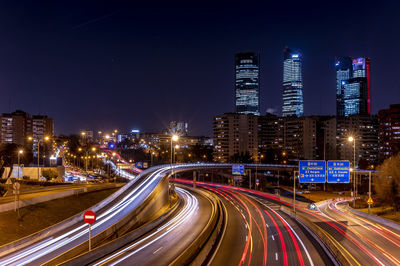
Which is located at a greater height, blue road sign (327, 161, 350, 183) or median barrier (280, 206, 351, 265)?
blue road sign (327, 161, 350, 183)

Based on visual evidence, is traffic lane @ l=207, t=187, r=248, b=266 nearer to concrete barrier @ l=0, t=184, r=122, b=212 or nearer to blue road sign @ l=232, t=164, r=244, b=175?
concrete barrier @ l=0, t=184, r=122, b=212

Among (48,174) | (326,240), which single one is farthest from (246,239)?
(48,174)

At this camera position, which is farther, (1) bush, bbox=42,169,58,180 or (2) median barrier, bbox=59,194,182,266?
(1) bush, bbox=42,169,58,180

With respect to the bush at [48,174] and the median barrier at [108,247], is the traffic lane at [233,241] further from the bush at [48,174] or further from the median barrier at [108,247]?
the bush at [48,174]

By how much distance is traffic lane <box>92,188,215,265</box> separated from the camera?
2386 centimetres

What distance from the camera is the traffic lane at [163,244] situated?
78.3ft

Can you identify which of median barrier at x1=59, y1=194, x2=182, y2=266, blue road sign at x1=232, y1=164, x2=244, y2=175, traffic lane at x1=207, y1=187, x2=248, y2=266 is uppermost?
blue road sign at x1=232, y1=164, x2=244, y2=175

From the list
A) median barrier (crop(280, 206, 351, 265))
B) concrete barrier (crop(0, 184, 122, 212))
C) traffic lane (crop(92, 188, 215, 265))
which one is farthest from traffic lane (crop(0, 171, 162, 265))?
median barrier (crop(280, 206, 351, 265))

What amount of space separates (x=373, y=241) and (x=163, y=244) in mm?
18038

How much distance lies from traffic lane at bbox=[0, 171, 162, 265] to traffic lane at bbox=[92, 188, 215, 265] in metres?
4.34

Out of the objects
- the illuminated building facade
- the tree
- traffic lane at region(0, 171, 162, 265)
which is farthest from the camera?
the illuminated building facade

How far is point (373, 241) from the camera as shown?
99.3ft

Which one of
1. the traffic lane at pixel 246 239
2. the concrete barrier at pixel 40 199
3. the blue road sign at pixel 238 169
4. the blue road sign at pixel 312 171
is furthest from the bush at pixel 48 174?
the blue road sign at pixel 312 171

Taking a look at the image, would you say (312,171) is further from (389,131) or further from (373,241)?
(389,131)
